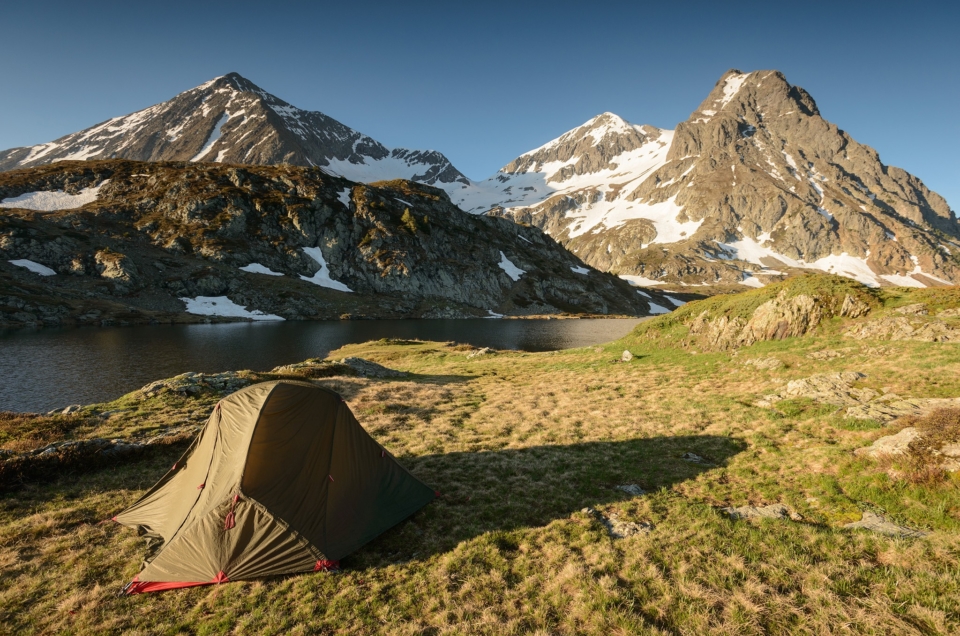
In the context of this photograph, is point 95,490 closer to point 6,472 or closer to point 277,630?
point 6,472

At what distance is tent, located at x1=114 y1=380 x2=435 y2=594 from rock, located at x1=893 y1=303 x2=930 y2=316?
29.4m

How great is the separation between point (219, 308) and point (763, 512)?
13189cm

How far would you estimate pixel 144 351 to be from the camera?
54.5 metres

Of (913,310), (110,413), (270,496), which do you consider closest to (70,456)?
(110,413)

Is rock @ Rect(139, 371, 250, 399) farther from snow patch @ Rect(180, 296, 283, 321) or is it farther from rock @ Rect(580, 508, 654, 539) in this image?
snow patch @ Rect(180, 296, 283, 321)

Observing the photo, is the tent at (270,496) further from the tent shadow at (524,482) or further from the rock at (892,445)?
the rock at (892,445)

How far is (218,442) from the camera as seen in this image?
10.5 m

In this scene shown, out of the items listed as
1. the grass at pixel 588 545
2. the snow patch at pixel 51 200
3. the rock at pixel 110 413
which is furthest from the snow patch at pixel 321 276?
the grass at pixel 588 545

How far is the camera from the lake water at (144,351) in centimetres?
3550

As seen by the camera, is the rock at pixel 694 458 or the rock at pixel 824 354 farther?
the rock at pixel 824 354

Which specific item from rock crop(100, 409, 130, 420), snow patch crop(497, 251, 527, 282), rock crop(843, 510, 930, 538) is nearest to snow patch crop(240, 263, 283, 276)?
snow patch crop(497, 251, 527, 282)

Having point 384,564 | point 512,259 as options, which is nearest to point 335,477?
point 384,564

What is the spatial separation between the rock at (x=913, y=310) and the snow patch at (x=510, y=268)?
16330 cm

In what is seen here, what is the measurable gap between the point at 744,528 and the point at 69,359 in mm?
69791
